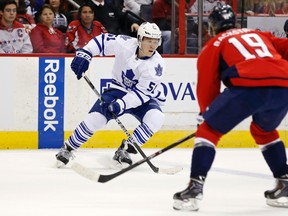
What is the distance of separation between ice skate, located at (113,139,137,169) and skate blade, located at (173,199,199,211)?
1.76 meters

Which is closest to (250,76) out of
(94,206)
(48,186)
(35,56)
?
(94,206)

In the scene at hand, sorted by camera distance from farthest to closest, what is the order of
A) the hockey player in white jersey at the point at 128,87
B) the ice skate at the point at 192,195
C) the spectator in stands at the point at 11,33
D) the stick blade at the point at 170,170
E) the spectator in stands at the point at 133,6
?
the spectator in stands at the point at 133,6 < the spectator in stands at the point at 11,33 < the hockey player in white jersey at the point at 128,87 < the stick blade at the point at 170,170 < the ice skate at the point at 192,195

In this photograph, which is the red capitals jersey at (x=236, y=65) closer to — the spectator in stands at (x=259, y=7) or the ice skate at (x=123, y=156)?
the ice skate at (x=123, y=156)

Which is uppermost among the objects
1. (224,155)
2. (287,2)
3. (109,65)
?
(287,2)

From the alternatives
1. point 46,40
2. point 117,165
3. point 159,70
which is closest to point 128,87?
point 159,70

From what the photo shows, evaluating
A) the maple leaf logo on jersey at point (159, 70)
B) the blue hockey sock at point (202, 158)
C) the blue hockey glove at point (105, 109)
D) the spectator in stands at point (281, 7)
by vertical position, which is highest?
the spectator in stands at point (281, 7)

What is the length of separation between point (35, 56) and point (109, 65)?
1.84 feet

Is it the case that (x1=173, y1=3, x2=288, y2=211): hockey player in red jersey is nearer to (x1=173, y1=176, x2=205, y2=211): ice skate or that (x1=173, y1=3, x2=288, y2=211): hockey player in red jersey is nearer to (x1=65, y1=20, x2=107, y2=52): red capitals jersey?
(x1=173, y1=176, x2=205, y2=211): ice skate

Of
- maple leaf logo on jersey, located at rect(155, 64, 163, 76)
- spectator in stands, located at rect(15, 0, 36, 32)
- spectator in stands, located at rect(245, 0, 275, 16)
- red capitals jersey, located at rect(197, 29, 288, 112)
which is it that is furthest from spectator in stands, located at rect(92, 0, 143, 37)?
red capitals jersey, located at rect(197, 29, 288, 112)

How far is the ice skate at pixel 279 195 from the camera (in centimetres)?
437

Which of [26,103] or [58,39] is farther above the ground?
[58,39]

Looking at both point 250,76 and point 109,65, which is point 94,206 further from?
point 109,65

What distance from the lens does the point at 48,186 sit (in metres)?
5.04

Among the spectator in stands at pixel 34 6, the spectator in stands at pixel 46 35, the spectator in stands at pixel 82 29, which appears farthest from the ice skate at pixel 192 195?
the spectator in stands at pixel 34 6
